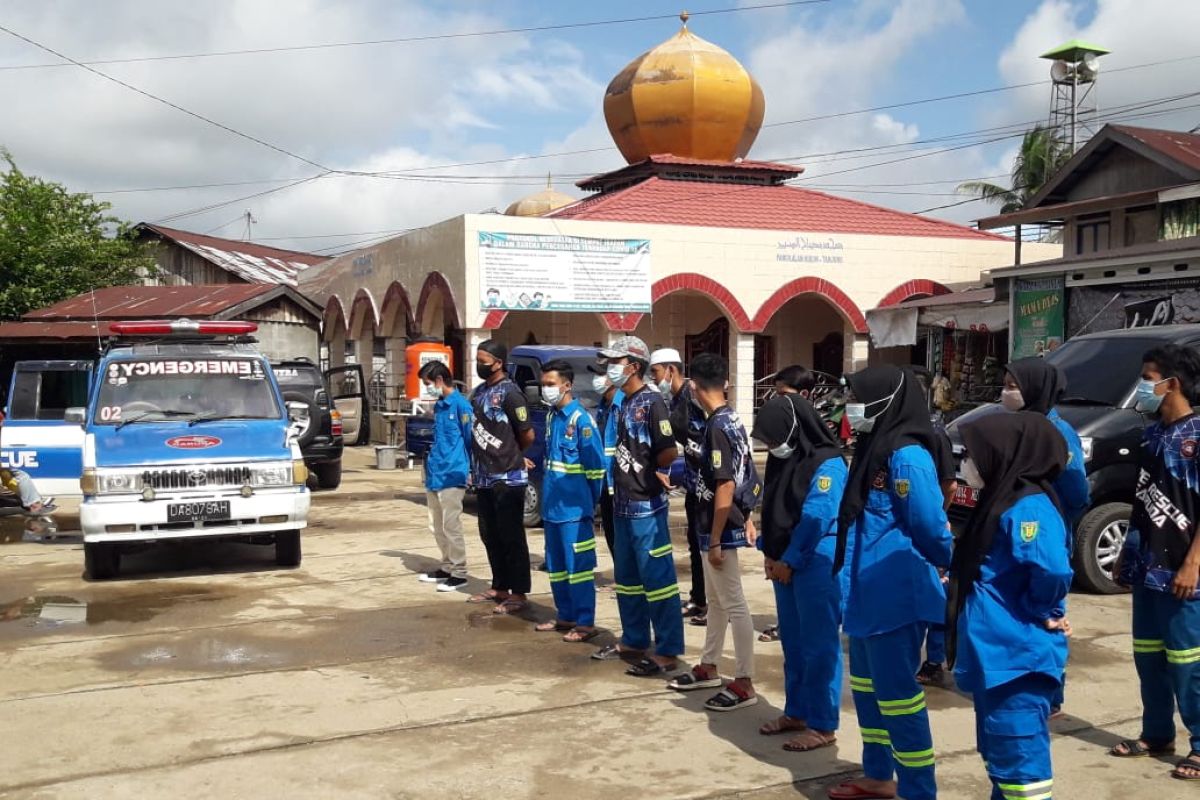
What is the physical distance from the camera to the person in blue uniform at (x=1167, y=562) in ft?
15.2

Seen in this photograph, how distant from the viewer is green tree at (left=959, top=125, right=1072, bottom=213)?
3450 centimetres

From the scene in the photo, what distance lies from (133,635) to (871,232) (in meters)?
18.5

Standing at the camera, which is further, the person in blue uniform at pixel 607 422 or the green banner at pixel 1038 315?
the green banner at pixel 1038 315

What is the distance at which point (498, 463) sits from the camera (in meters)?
7.73

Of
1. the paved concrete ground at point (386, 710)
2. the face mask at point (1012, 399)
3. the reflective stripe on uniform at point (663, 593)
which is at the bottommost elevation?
the paved concrete ground at point (386, 710)

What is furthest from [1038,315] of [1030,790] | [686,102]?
[1030,790]

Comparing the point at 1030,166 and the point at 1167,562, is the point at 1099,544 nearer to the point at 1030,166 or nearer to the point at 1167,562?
the point at 1167,562

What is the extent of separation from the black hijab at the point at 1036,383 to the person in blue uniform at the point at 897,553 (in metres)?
0.73

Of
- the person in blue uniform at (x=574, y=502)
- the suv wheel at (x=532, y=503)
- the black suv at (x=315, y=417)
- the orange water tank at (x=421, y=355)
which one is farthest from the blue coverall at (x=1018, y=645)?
the orange water tank at (x=421, y=355)

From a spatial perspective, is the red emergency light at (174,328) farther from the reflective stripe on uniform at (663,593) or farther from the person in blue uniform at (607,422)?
the reflective stripe on uniform at (663,593)

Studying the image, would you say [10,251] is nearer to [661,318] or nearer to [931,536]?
[661,318]

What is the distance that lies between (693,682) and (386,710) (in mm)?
1608

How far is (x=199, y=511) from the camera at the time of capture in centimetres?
873

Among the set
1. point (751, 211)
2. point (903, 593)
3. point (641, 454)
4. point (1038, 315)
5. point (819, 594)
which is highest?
point (751, 211)
